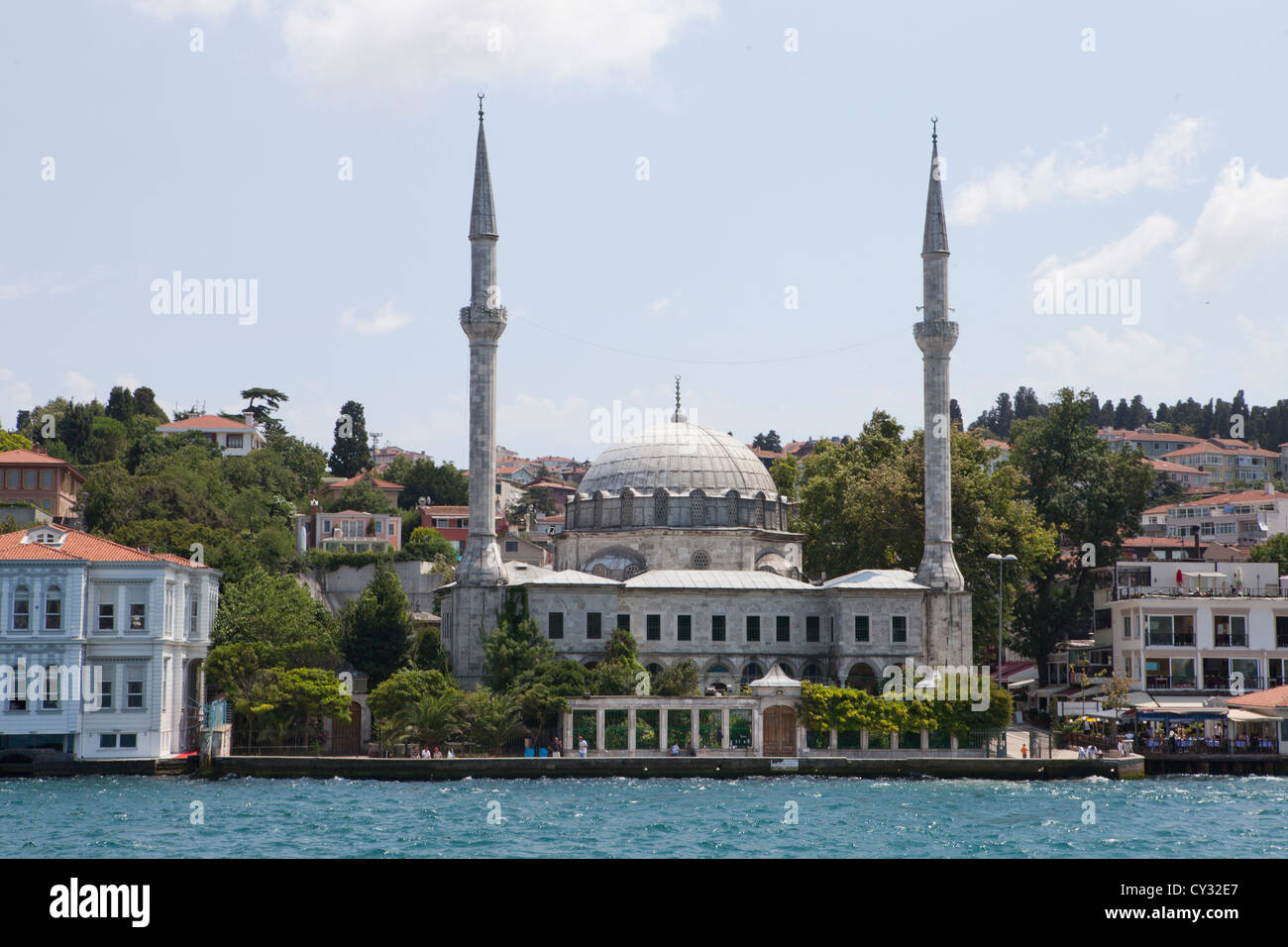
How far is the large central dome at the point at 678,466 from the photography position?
171 feet

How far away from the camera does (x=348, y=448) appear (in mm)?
95000

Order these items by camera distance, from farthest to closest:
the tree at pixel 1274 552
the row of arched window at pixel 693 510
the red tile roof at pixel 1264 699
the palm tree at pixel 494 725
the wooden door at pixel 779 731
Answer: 1. the tree at pixel 1274 552
2. the row of arched window at pixel 693 510
3. the red tile roof at pixel 1264 699
4. the wooden door at pixel 779 731
5. the palm tree at pixel 494 725

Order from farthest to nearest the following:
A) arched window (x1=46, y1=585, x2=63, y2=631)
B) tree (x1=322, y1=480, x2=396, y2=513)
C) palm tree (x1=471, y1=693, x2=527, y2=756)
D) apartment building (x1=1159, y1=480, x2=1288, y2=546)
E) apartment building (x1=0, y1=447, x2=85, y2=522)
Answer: tree (x1=322, y1=480, x2=396, y2=513)
apartment building (x1=1159, y1=480, x2=1288, y2=546)
apartment building (x1=0, y1=447, x2=85, y2=522)
palm tree (x1=471, y1=693, x2=527, y2=756)
arched window (x1=46, y1=585, x2=63, y2=631)

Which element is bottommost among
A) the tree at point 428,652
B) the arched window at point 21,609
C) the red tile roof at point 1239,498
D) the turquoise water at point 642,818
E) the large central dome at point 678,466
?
the turquoise water at point 642,818

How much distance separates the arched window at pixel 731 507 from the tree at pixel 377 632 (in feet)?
38.1

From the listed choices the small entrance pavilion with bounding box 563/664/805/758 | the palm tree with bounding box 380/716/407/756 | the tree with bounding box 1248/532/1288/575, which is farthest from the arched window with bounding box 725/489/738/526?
the tree with bounding box 1248/532/1288/575

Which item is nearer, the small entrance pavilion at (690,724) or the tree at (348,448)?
the small entrance pavilion at (690,724)

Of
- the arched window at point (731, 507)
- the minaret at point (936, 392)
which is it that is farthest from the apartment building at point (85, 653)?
the minaret at point (936, 392)

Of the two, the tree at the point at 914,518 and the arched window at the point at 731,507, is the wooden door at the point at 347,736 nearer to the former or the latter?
the arched window at the point at 731,507

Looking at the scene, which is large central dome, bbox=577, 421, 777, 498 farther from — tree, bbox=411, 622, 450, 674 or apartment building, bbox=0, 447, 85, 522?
apartment building, bbox=0, 447, 85, 522

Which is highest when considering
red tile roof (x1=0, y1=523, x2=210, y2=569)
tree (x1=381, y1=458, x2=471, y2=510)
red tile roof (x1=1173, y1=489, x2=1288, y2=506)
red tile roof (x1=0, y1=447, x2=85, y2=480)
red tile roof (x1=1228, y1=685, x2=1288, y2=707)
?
tree (x1=381, y1=458, x2=471, y2=510)

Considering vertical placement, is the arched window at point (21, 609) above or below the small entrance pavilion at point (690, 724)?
above

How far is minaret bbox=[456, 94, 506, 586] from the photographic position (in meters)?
45.3

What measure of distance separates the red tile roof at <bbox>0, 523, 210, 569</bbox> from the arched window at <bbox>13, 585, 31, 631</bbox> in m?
0.84
